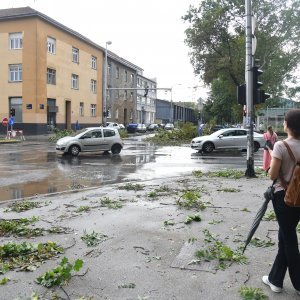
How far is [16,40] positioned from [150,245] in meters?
41.5

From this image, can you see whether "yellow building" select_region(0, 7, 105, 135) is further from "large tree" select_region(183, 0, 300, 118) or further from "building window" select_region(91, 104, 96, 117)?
"large tree" select_region(183, 0, 300, 118)

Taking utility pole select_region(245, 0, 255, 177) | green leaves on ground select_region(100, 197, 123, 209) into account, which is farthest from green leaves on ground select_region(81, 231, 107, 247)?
utility pole select_region(245, 0, 255, 177)

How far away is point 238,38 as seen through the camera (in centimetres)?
3734

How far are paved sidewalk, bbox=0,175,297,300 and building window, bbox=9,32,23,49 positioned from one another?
36.4 m

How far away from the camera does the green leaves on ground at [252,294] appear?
12.8 ft

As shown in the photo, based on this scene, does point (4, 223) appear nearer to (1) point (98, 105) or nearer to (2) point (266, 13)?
(2) point (266, 13)

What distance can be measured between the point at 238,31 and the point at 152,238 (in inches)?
1395

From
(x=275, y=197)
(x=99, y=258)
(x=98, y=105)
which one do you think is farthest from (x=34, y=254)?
(x=98, y=105)

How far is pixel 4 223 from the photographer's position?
262 inches

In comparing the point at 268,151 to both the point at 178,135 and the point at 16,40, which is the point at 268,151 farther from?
the point at 16,40

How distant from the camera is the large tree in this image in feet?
118

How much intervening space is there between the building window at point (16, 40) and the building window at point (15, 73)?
2.02 m

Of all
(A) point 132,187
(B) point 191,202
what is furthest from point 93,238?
(A) point 132,187

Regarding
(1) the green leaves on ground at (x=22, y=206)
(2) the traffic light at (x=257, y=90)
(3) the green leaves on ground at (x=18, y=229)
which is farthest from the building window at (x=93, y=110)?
(3) the green leaves on ground at (x=18, y=229)
